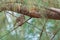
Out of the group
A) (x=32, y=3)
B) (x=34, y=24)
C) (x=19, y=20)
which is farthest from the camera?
(x=34, y=24)

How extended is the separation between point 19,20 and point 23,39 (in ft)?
0.68

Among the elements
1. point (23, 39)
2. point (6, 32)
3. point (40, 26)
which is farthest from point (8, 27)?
point (40, 26)

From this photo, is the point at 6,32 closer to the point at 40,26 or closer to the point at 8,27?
the point at 8,27

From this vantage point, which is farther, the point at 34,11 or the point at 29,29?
the point at 29,29

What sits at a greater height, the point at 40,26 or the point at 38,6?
the point at 38,6

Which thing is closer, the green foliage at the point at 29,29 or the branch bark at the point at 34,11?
the branch bark at the point at 34,11

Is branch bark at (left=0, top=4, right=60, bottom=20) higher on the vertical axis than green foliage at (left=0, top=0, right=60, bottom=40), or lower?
higher

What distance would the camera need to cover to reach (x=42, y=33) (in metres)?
1.52

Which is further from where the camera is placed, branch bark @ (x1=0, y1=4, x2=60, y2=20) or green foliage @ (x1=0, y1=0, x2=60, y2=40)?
green foliage @ (x1=0, y1=0, x2=60, y2=40)

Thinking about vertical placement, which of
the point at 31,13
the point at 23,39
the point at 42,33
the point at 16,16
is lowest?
the point at 23,39

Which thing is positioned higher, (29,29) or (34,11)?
(34,11)

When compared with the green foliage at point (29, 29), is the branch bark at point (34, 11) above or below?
above

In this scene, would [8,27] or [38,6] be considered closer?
[38,6]

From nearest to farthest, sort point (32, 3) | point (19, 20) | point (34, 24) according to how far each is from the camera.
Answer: point (32, 3)
point (19, 20)
point (34, 24)
